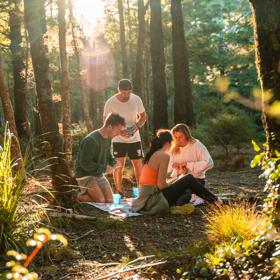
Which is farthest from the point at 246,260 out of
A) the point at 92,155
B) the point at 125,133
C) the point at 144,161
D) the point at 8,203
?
the point at 125,133

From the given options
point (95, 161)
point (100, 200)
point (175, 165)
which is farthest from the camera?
point (175, 165)

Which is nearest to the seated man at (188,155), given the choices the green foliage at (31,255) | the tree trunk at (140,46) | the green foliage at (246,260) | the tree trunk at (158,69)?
the green foliage at (246,260)

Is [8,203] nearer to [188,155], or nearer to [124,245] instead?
[124,245]

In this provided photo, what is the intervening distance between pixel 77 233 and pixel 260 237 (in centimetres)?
231

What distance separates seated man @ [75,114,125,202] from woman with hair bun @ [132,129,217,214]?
0.75 meters

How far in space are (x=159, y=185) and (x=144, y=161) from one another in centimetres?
37

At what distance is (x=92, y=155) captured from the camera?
22.6 ft

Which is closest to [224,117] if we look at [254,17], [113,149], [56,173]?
[113,149]

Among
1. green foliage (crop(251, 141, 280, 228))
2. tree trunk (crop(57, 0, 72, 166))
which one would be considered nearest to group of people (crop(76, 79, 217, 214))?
tree trunk (crop(57, 0, 72, 166))

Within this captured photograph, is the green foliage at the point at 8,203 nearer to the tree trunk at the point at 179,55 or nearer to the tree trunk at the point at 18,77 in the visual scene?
the tree trunk at the point at 179,55

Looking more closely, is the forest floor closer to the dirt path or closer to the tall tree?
the dirt path

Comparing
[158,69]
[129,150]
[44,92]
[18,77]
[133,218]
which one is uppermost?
[18,77]

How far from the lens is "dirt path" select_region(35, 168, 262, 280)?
395cm

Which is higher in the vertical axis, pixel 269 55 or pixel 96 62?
pixel 96 62
